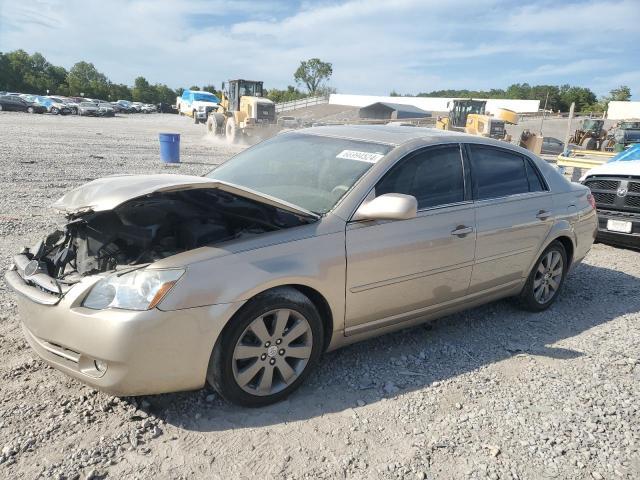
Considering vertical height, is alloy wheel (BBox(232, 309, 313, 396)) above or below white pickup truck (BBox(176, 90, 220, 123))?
below

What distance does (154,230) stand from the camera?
3.22 metres

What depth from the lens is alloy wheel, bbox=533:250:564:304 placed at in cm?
477

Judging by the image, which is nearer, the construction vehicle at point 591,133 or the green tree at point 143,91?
the construction vehicle at point 591,133

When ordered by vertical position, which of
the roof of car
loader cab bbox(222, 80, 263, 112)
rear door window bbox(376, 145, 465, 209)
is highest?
loader cab bbox(222, 80, 263, 112)

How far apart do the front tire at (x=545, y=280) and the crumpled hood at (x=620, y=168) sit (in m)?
3.17

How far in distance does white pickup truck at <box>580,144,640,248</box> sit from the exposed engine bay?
586cm

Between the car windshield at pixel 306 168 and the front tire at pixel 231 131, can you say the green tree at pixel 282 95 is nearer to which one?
the front tire at pixel 231 131

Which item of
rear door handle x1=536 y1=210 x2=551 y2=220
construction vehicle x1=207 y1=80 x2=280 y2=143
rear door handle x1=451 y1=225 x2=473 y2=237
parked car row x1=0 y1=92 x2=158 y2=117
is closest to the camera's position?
rear door handle x1=451 y1=225 x2=473 y2=237

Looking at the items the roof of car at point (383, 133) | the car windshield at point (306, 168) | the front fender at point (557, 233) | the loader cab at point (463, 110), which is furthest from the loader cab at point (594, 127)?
the car windshield at point (306, 168)

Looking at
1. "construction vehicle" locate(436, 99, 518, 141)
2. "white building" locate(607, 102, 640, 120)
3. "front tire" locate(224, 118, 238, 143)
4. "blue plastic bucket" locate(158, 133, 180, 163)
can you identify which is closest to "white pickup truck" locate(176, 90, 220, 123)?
"front tire" locate(224, 118, 238, 143)

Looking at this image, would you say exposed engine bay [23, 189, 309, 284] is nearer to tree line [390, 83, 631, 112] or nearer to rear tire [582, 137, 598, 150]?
rear tire [582, 137, 598, 150]

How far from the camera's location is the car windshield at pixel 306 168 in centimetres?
349

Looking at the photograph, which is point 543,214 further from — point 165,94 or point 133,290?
point 165,94

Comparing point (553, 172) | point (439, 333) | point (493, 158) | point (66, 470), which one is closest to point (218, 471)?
point (66, 470)
